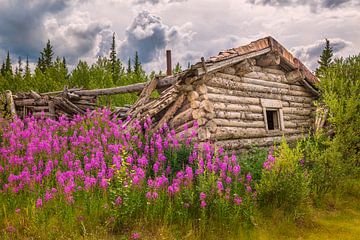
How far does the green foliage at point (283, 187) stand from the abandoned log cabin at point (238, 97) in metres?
2.35

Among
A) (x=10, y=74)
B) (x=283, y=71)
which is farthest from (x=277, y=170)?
(x=10, y=74)

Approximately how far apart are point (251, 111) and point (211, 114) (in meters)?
2.22

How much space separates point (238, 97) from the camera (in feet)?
34.9

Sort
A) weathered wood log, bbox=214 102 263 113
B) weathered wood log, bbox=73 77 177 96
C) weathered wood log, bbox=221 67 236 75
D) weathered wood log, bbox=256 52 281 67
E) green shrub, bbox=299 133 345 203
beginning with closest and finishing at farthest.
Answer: green shrub, bbox=299 133 345 203 → weathered wood log, bbox=214 102 263 113 → weathered wood log, bbox=221 67 236 75 → weathered wood log, bbox=73 77 177 96 → weathered wood log, bbox=256 52 281 67

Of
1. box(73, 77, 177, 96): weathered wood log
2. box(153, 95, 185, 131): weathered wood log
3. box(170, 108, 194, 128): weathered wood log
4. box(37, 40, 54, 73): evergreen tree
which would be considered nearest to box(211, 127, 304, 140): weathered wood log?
box(170, 108, 194, 128): weathered wood log

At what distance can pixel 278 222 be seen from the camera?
6633 millimetres

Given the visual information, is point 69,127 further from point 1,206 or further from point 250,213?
point 250,213

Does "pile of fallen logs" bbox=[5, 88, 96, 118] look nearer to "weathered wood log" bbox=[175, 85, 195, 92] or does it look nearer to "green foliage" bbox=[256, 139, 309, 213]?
"weathered wood log" bbox=[175, 85, 195, 92]

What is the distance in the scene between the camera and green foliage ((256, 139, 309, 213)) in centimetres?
686

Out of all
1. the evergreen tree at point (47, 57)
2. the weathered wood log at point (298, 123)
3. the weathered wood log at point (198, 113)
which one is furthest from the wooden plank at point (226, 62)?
the evergreen tree at point (47, 57)

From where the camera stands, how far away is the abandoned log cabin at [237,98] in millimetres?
9279

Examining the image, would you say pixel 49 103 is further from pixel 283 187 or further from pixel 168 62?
pixel 283 187

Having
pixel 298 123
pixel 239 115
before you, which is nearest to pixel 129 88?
pixel 239 115

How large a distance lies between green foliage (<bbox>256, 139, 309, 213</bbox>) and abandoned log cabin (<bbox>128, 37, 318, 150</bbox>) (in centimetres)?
237
